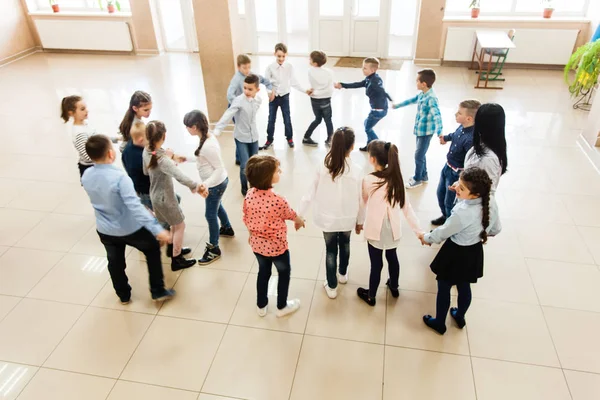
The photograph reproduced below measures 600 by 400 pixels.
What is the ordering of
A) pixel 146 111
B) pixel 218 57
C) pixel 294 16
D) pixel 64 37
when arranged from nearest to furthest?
pixel 146 111
pixel 218 57
pixel 64 37
pixel 294 16

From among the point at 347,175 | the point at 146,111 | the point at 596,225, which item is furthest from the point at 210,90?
the point at 596,225

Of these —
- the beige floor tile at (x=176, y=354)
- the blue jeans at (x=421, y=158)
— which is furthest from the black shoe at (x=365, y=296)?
the blue jeans at (x=421, y=158)

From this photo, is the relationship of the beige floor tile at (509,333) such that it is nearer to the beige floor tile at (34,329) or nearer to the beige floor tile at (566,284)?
the beige floor tile at (566,284)

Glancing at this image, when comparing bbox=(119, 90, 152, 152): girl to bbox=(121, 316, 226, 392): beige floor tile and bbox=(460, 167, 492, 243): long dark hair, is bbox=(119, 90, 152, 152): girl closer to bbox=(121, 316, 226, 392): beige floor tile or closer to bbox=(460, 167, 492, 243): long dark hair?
bbox=(121, 316, 226, 392): beige floor tile

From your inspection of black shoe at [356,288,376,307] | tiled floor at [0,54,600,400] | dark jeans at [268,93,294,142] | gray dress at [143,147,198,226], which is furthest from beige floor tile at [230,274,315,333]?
dark jeans at [268,93,294,142]

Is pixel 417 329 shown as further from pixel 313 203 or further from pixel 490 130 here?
pixel 490 130

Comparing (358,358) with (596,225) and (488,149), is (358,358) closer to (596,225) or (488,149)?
(488,149)

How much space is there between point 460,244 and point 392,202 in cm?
48

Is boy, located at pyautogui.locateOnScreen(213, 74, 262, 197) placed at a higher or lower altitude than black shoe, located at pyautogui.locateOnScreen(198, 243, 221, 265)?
higher

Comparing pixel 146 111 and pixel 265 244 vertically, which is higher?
pixel 146 111

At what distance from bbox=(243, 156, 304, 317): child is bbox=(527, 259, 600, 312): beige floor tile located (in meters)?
2.06

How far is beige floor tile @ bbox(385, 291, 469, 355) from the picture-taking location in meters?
2.97

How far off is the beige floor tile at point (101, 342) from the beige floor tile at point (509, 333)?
2363mm

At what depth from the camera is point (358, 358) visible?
290 centimetres
